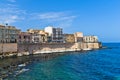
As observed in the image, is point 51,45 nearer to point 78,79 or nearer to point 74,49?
point 74,49

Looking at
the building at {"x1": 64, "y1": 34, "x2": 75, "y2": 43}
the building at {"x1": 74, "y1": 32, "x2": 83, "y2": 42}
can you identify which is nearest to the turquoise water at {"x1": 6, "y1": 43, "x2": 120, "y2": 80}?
the building at {"x1": 64, "y1": 34, "x2": 75, "y2": 43}

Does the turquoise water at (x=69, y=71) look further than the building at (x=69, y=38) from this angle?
No

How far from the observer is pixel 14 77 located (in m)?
45.4

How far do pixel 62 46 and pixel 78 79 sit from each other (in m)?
89.4

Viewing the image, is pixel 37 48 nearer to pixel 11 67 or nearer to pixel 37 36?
pixel 37 36

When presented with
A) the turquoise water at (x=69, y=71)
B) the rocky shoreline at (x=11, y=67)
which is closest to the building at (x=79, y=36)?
the rocky shoreline at (x=11, y=67)

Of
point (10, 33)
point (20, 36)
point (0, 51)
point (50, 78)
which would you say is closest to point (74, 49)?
point (20, 36)

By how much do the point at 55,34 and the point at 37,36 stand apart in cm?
1766

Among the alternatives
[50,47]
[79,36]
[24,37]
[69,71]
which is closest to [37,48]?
[24,37]

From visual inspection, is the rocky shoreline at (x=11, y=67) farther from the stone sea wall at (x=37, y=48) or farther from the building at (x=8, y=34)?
the building at (x=8, y=34)

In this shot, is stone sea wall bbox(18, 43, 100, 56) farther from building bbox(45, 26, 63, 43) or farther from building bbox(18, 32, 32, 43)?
building bbox(45, 26, 63, 43)

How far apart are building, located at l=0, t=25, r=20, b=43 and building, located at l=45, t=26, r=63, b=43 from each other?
39.6 metres

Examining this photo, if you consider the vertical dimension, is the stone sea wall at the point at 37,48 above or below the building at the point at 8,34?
below

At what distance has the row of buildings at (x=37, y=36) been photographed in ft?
324
